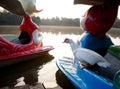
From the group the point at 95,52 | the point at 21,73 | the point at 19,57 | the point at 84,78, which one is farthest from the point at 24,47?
the point at 95,52

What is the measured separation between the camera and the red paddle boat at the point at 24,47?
16.6 feet

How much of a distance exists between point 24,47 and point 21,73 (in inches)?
31.9

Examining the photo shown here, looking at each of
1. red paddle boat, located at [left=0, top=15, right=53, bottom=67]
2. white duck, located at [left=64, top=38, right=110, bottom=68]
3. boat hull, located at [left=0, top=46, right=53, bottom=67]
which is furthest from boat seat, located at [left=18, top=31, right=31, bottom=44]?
white duck, located at [left=64, top=38, right=110, bottom=68]

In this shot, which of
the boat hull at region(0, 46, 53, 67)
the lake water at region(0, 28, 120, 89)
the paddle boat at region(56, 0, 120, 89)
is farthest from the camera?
the boat hull at region(0, 46, 53, 67)

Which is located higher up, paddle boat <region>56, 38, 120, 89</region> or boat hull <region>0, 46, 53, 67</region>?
paddle boat <region>56, 38, 120, 89</region>

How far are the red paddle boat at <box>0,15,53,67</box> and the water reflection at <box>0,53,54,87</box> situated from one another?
16 cm

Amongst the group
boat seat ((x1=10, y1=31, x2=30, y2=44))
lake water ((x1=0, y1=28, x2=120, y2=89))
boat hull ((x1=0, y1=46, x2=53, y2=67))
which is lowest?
lake water ((x1=0, y1=28, x2=120, y2=89))

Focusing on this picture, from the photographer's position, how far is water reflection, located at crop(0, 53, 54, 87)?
4582 mm

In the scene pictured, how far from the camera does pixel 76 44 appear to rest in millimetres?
4074

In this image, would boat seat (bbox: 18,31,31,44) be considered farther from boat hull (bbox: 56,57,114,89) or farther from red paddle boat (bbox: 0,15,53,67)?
boat hull (bbox: 56,57,114,89)

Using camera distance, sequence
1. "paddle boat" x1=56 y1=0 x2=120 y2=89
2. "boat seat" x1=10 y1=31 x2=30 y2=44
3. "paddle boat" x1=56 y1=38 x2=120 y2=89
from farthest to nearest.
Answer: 1. "boat seat" x1=10 y1=31 x2=30 y2=44
2. "paddle boat" x1=56 y1=0 x2=120 y2=89
3. "paddle boat" x1=56 y1=38 x2=120 y2=89

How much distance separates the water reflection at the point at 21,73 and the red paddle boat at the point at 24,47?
0.16 meters

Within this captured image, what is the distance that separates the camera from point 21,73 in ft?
16.9

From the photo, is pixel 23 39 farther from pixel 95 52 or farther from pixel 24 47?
pixel 95 52
